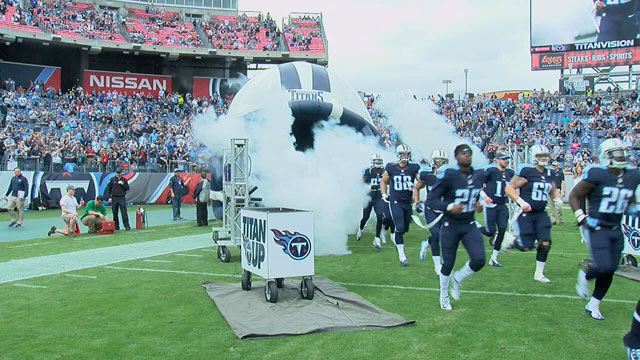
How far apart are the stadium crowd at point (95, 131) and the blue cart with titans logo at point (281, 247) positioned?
12377 mm

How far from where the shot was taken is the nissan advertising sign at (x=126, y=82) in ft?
113

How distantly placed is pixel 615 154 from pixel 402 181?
436 centimetres

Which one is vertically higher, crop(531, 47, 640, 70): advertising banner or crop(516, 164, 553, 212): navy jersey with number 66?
crop(531, 47, 640, 70): advertising banner

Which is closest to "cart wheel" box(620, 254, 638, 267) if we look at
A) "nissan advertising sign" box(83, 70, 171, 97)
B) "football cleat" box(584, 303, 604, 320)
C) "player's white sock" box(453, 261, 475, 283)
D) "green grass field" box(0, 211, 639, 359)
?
"green grass field" box(0, 211, 639, 359)

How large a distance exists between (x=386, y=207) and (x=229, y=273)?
3.66 metres

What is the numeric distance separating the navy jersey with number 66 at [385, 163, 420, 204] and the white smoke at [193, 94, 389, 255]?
130 centimetres

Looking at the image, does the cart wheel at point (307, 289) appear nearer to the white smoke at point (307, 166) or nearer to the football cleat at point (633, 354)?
the white smoke at point (307, 166)

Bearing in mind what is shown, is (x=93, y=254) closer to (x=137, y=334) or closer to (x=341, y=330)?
(x=137, y=334)

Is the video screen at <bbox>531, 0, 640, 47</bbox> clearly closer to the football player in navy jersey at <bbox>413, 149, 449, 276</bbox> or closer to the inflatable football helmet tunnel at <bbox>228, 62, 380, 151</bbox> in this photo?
the inflatable football helmet tunnel at <bbox>228, 62, 380, 151</bbox>

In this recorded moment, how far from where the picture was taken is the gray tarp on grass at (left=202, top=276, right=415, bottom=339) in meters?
5.50

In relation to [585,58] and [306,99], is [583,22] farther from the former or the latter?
[306,99]

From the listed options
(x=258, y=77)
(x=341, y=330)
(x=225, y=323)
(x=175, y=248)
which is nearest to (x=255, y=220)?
(x=225, y=323)

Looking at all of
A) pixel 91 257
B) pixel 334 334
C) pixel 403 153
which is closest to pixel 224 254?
pixel 91 257

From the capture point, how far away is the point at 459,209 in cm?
607
